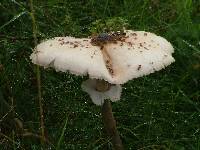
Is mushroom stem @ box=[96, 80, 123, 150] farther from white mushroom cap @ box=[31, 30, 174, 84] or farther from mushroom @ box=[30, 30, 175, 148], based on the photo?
white mushroom cap @ box=[31, 30, 174, 84]

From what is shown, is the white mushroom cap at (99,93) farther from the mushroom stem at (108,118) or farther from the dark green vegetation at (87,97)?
the dark green vegetation at (87,97)

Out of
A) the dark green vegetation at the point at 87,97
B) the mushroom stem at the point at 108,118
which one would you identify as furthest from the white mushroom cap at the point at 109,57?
the dark green vegetation at the point at 87,97

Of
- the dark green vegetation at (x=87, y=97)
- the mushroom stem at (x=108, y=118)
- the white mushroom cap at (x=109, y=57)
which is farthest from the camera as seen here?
the dark green vegetation at (x=87, y=97)

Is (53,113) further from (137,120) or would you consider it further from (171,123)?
(171,123)

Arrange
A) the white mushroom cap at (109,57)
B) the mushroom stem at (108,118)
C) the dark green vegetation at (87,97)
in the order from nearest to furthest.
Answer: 1. the white mushroom cap at (109,57)
2. the mushroom stem at (108,118)
3. the dark green vegetation at (87,97)

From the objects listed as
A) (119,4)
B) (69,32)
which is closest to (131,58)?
(69,32)

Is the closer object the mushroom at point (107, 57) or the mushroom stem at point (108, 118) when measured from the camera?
the mushroom at point (107, 57)

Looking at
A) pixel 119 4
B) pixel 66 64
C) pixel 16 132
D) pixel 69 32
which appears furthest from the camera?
pixel 119 4

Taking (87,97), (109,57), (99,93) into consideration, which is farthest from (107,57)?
(87,97)

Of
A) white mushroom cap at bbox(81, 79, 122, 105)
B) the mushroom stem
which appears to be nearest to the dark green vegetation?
the mushroom stem
